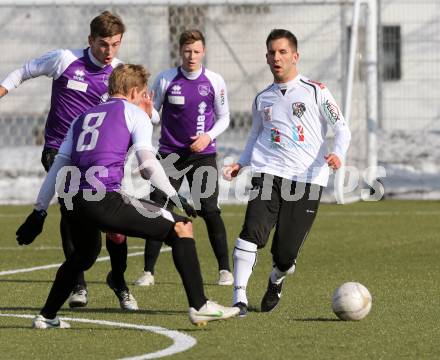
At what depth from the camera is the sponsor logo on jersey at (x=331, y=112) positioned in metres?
8.89

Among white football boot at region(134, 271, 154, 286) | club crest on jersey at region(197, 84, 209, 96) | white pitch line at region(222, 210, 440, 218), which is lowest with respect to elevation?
white pitch line at region(222, 210, 440, 218)

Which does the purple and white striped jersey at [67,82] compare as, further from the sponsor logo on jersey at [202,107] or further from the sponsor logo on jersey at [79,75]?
the sponsor logo on jersey at [202,107]

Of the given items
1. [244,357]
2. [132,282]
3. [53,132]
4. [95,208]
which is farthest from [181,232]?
[132,282]

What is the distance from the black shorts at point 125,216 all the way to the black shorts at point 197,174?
3.51 meters

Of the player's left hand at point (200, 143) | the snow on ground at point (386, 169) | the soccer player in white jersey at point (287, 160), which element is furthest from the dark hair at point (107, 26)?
the snow on ground at point (386, 169)

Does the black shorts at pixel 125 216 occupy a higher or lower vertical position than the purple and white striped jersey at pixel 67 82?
lower

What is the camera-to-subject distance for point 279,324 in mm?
8141

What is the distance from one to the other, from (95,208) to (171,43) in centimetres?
1437

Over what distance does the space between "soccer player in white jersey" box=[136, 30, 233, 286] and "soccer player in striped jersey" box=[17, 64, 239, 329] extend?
10.8ft

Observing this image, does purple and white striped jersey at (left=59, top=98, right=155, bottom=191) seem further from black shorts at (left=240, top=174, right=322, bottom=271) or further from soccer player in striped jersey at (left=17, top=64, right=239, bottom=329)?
black shorts at (left=240, top=174, right=322, bottom=271)

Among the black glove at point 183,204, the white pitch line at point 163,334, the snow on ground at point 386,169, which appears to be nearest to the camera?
the white pitch line at point 163,334

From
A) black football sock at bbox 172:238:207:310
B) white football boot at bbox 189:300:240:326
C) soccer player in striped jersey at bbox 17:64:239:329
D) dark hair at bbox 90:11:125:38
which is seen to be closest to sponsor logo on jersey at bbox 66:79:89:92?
dark hair at bbox 90:11:125:38

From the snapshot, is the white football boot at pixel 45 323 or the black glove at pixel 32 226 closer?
the black glove at pixel 32 226

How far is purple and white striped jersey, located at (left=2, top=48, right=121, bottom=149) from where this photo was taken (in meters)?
9.78
